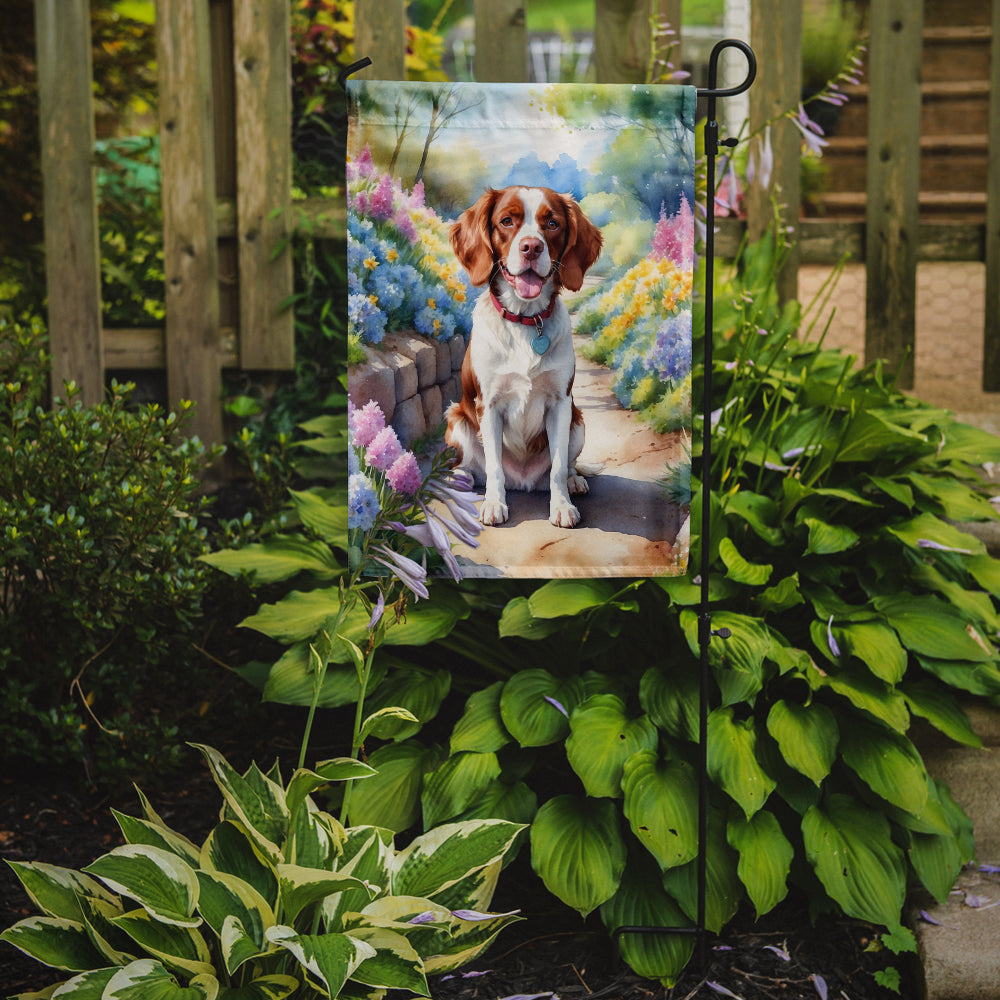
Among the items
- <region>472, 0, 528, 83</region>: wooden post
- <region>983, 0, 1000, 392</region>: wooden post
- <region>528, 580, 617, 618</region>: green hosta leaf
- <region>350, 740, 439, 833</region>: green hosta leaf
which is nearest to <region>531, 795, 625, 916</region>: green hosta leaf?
<region>350, 740, 439, 833</region>: green hosta leaf

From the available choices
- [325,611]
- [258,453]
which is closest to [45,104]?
[258,453]

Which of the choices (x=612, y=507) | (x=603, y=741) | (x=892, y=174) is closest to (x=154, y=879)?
(x=603, y=741)

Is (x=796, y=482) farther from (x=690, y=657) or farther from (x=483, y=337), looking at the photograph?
(x=483, y=337)

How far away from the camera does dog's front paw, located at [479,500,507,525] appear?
184 cm

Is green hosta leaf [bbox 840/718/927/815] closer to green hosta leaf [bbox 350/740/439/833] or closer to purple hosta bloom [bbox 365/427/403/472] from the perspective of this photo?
green hosta leaf [bbox 350/740/439/833]

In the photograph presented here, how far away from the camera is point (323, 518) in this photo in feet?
8.16

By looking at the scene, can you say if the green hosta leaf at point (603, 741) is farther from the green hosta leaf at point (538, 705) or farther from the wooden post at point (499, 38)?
the wooden post at point (499, 38)

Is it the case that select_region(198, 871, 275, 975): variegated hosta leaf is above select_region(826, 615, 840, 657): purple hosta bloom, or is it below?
below

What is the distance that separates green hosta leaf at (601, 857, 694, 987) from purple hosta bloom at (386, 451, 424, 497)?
86 centimetres

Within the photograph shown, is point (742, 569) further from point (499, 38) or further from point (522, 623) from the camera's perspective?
point (499, 38)

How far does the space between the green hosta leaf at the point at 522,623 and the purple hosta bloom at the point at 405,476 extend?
15.0 inches

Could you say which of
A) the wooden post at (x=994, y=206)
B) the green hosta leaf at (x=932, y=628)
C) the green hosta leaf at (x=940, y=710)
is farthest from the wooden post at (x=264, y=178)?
the wooden post at (x=994, y=206)

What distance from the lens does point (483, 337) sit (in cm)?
184

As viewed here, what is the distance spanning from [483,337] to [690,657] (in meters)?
0.82
